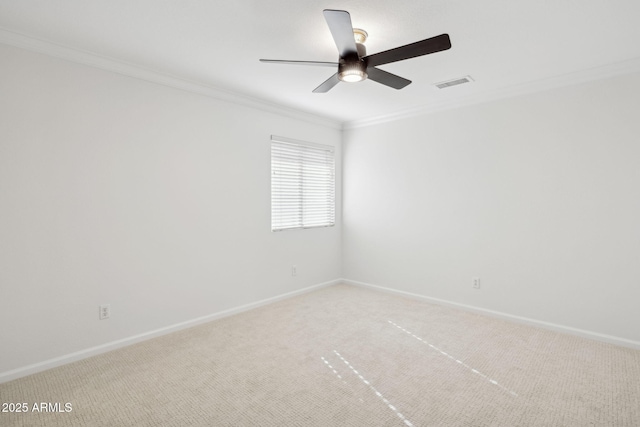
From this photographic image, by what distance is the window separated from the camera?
4.26 meters

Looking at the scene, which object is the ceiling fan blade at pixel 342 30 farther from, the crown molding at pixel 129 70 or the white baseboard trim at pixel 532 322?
the white baseboard trim at pixel 532 322

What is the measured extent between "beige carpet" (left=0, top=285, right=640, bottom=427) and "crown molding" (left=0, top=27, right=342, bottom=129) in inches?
94.4

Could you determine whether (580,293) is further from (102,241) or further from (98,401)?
(102,241)

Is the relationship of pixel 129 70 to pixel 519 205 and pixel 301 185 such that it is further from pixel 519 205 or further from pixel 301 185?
pixel 519 205

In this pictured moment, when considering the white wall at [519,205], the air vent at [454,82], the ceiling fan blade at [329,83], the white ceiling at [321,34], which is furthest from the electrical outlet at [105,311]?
the air vent at [454,82]

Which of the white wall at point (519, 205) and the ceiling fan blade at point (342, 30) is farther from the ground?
the ceiling fan blade at point (342, 30)

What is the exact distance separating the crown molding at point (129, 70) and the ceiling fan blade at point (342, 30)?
1.85 m

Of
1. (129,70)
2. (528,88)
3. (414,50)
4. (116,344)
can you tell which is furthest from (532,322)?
(129,70)

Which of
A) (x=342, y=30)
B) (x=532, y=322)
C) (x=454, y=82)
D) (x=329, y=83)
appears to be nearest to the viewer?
(x=342, y=30)

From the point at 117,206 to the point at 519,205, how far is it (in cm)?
388

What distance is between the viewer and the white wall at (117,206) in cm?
246

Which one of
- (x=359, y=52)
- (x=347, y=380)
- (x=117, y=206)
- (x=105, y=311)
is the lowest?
(x=347, y=380)

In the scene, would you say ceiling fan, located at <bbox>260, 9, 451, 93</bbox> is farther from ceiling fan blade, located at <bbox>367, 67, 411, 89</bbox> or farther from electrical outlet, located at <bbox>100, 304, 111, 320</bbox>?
electrical outlet, located at <bbox>100, 304, 111, 320</bbox>

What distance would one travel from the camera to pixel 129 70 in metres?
2.93
